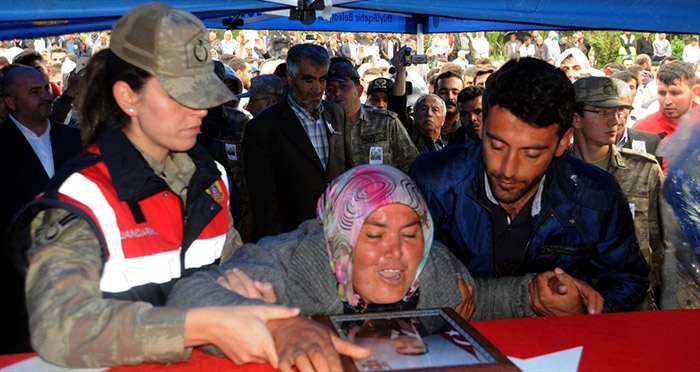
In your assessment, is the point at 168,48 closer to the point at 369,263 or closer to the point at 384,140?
the point at 369,263

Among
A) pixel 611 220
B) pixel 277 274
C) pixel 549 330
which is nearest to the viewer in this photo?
pixel 549 330

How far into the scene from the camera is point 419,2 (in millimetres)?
5195

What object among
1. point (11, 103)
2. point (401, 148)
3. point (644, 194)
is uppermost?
point (11, 103)

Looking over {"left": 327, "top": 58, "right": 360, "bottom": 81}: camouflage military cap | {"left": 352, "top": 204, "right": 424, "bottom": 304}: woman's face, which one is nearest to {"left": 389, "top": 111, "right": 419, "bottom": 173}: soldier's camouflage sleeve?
{"left": 327, "top": 58, "right": 360, "bottom": 81}: camouflage military cap

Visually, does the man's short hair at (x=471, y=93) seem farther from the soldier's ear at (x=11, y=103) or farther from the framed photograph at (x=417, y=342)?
the framed photograph at (x=417, y=342)

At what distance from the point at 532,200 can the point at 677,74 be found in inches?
174

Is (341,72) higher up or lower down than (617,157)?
higher up

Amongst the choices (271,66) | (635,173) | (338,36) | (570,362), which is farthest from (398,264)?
(338,36)

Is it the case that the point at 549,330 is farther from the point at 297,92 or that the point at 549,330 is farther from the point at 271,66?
the point at 271,66

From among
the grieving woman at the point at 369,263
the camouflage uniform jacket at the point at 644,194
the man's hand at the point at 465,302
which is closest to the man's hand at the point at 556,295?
the grieving woman at the point at 369,263

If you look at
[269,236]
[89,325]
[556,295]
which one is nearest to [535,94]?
[556,295]

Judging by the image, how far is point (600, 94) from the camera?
434 cm

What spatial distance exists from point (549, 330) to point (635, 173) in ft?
8.58

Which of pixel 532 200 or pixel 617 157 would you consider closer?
pixel 532 200
